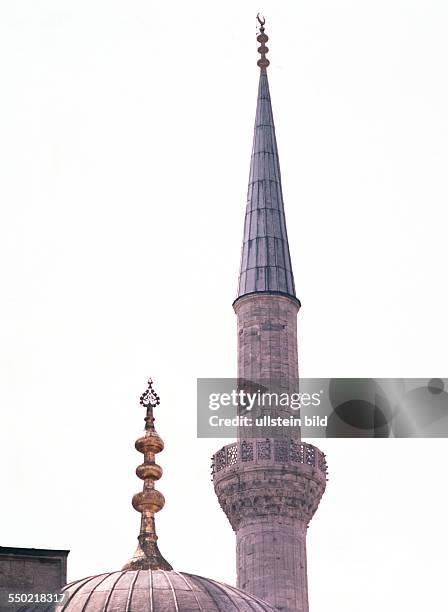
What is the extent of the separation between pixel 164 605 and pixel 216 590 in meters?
1.55

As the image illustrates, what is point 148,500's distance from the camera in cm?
3469

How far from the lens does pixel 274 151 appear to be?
5847 cm

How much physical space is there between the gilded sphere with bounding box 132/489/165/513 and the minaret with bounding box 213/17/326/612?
14366 mm

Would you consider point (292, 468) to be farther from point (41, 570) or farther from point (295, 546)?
point (41, 570)

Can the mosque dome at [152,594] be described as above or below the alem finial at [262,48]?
below

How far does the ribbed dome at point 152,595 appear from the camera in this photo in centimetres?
2828

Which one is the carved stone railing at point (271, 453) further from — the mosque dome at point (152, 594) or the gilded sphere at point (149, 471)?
the mosque dome at point (152, 594)

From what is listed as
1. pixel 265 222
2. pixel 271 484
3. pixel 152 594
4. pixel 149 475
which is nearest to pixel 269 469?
pixel 271 484

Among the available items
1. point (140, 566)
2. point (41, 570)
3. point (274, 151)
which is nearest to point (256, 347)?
point (274, 151)

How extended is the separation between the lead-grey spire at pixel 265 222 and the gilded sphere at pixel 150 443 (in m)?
18.9

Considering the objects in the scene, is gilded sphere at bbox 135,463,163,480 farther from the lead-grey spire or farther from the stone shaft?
the lead-grey spire

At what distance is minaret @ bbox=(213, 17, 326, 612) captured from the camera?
161 ft

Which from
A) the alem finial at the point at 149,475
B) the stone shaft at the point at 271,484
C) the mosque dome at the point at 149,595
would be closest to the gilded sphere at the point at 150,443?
the alem finial at the point at 149,475

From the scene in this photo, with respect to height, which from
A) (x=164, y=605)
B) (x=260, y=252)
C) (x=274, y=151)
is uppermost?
(x=274, y=151)
